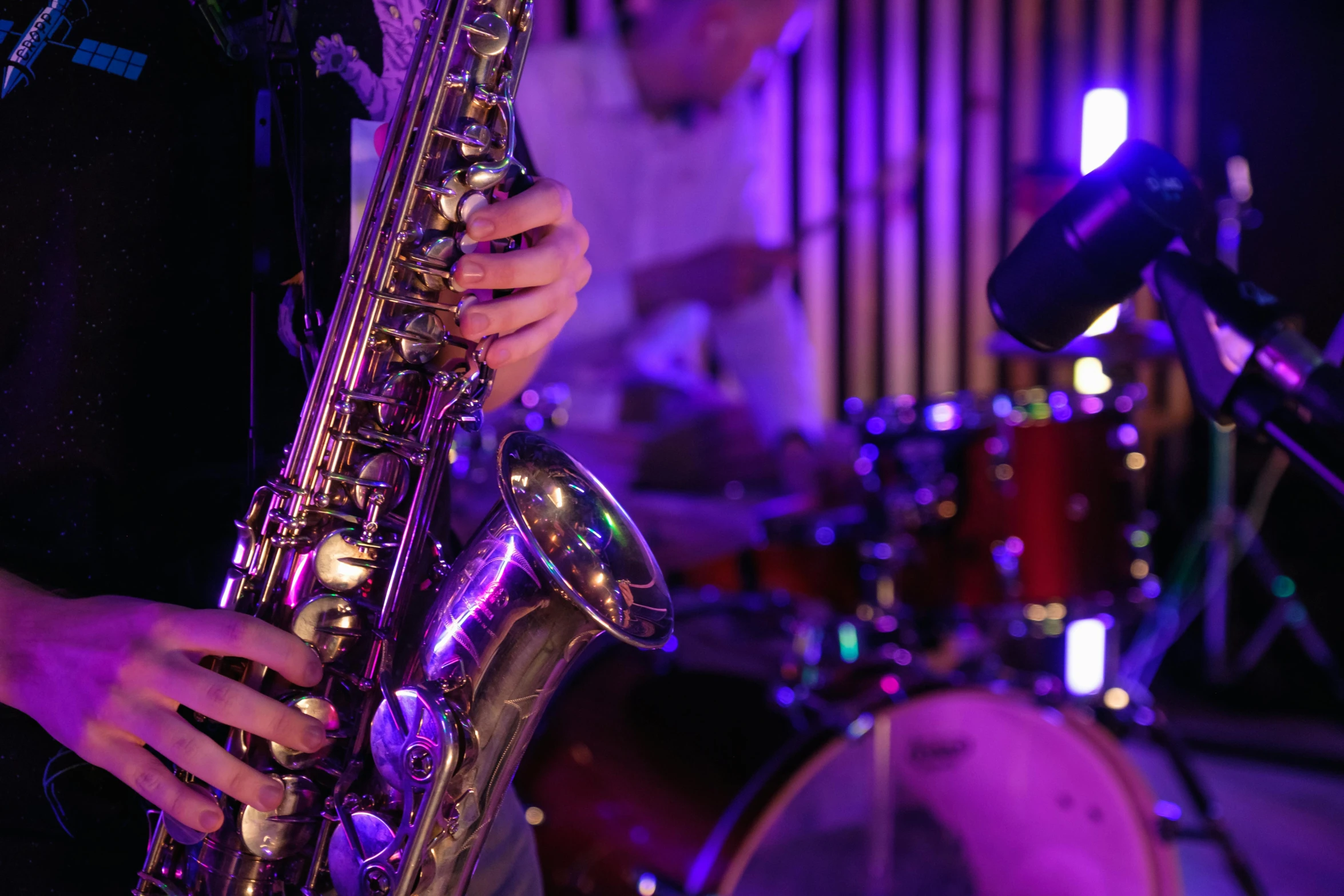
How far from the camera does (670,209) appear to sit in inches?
139

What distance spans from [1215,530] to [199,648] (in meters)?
4.60

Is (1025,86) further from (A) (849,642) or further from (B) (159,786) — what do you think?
(B) (159,786)

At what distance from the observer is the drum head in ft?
6.56

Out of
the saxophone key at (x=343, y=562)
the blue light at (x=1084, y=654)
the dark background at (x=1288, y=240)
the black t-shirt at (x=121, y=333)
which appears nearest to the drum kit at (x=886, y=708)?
the saxophone key at (x=343, y=562)

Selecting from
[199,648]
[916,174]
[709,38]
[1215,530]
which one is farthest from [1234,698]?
[199,648]

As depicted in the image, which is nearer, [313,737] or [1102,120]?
[313,737]

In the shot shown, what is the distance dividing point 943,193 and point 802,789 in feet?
13.4

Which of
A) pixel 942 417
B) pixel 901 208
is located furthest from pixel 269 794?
pixel 901 208

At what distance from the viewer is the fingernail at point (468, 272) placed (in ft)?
2.92

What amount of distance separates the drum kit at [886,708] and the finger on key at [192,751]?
98 centimetres

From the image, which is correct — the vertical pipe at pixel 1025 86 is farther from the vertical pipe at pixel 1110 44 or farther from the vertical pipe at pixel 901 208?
the vertical pipe at pixel 901 208

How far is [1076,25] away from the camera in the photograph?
17.0ft

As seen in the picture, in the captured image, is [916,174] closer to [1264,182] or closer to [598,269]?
[1264,182]

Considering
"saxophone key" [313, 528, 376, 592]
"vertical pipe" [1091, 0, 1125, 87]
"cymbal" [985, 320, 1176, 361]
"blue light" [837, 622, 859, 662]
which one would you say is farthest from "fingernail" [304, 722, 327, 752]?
"vertical pipe" [1091, 0, 1125, 87]
